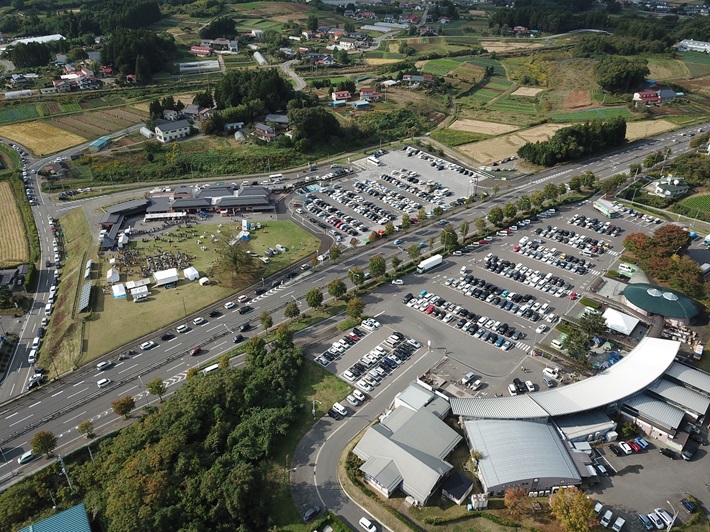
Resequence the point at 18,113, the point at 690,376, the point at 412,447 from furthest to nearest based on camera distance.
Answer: the point at 18,113, the point at 690,376, the point at 412,447

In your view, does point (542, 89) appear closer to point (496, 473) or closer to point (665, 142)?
point (665, 142)

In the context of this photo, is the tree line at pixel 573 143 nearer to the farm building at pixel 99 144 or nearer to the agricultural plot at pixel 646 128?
the agricultural plot at pixel 646 128

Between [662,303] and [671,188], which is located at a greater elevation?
[671,188]

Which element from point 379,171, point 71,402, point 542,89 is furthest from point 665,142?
point 71,402

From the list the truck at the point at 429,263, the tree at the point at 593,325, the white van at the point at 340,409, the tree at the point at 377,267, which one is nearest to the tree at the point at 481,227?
the truck at the point at 429,263

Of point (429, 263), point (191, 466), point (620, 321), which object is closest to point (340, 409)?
point (191, 466)

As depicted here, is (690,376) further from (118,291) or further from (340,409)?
(118,291)
